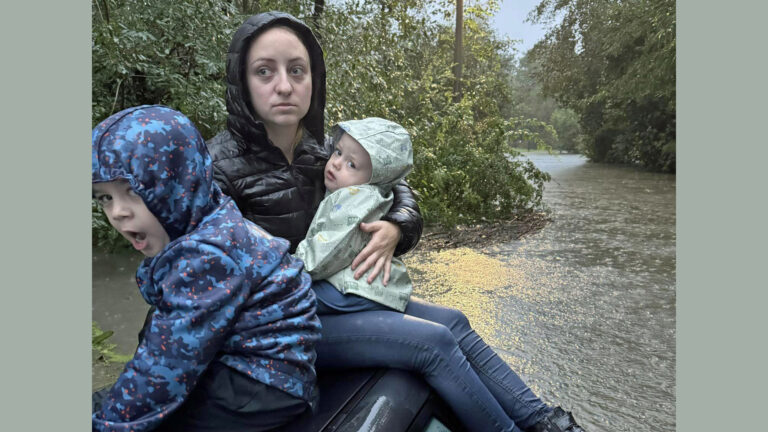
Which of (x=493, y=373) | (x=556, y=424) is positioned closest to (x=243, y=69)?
(x=493, y=373)

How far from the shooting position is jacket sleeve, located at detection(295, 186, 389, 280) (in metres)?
1.76

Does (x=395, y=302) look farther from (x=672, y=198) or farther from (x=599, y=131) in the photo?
(x=599, y=131)

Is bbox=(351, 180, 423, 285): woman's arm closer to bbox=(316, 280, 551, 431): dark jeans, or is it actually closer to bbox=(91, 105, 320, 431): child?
bbox=(316, 280, 551, 431): dark jeans

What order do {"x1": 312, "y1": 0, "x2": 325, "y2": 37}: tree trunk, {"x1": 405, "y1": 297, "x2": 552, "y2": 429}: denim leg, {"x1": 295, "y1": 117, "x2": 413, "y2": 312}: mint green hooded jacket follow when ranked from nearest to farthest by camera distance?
1. {"x1": 295, "y1": 117, "x2": 413, "y2": 312}: mint green hooded jacket
2. {"x1": 405, "y1": 297, "x2": 552, "y2": 429}: denim leg
3. {"x1": 312, "y1": 0, "x2": 325, "y2": 37}: tree trunk

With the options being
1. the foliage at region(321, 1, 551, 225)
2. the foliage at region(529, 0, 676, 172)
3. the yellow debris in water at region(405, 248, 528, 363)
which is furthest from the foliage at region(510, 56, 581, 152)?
the yellow debris in water at region(405, 248, 528, 363)

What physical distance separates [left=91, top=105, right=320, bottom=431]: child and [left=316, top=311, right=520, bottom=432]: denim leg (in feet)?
0.98

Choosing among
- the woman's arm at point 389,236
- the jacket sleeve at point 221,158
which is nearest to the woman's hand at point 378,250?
the woman's arm at point 389,236

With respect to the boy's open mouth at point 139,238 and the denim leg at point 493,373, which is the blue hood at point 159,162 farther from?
the denim leg at point 493,373

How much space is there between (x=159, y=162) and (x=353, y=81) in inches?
162

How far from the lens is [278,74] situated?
1.77 m

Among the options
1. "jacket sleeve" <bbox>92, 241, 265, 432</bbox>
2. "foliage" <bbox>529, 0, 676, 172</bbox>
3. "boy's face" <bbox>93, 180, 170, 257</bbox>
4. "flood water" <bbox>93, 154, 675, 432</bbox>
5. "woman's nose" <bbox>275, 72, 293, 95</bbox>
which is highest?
"foliage" <bbox>529, 0, 676, 172</bbox>

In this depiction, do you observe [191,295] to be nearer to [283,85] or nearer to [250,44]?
[283,85]

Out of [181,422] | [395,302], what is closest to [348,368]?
[395,302]

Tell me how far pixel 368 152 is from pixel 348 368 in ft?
2.21
